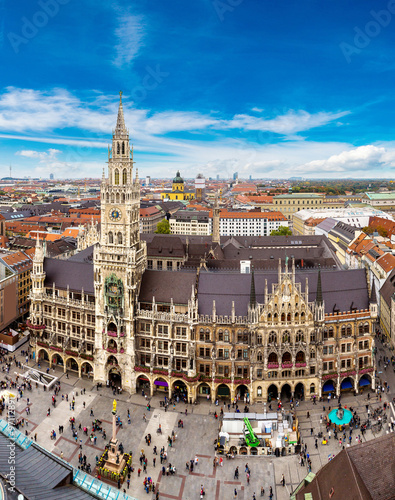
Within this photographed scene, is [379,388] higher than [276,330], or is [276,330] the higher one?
[276,330]

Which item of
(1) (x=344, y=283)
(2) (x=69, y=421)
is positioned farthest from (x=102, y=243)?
(1) (x=344, y=283)

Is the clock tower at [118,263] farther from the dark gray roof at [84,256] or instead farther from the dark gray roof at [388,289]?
the dark gray roof at [388,289]

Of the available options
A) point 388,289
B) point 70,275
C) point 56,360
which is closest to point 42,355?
point 56,360

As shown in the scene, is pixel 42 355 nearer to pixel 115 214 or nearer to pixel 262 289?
pixel 115 214

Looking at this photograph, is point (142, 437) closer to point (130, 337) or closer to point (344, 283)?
point (130, 337)

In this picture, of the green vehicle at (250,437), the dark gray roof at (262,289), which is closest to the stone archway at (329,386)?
the dark gray roof at (262,289)

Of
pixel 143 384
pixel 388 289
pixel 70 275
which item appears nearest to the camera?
pixel 143 384
